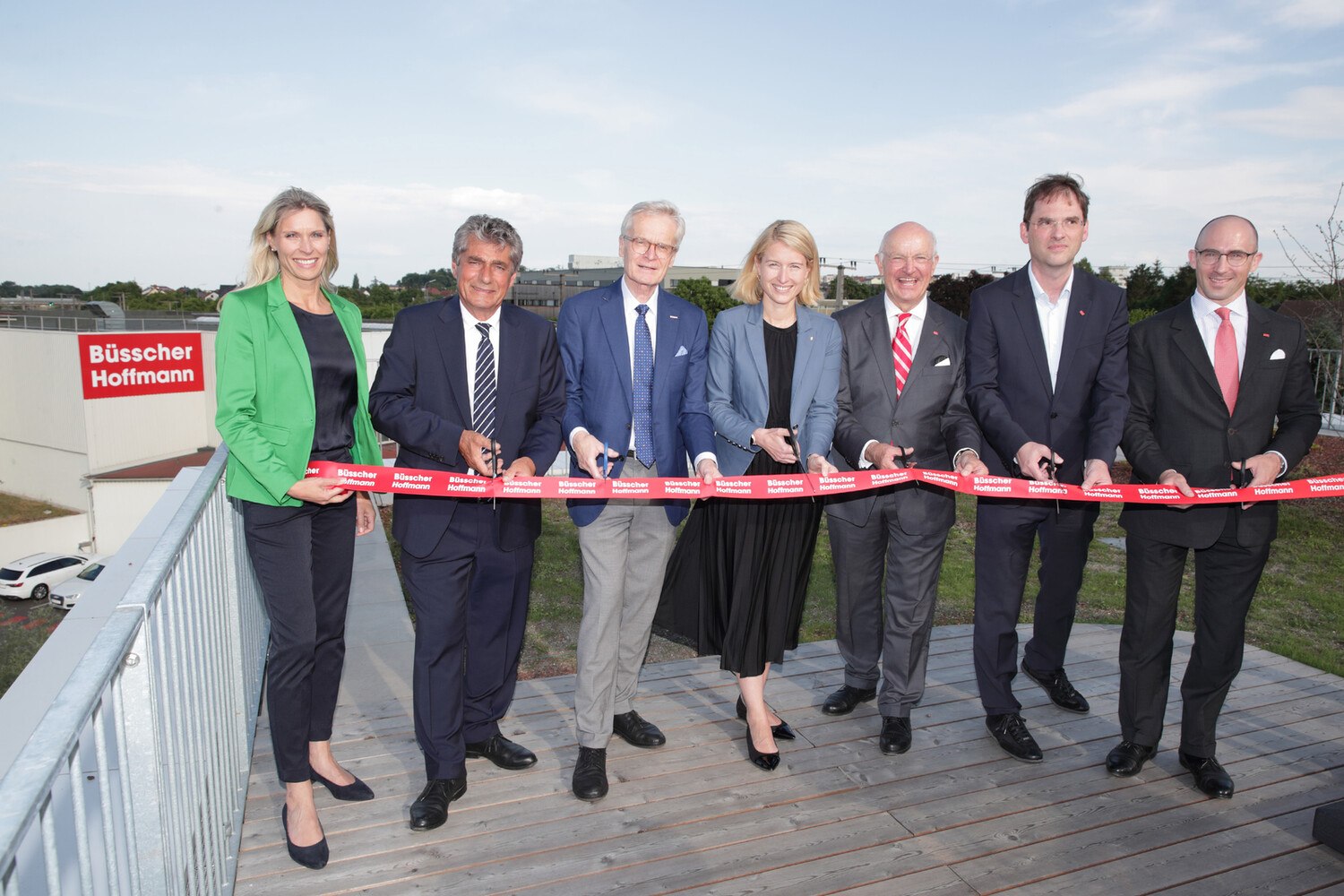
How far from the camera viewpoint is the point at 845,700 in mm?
4008

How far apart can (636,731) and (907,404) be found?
1.81 metres

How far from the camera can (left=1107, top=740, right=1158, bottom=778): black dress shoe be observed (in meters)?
3.46

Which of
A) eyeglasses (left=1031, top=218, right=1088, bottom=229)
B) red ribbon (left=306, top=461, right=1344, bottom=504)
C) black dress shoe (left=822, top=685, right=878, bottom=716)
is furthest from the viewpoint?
black dress shoe (left=822, top=685, right=878, bottom=716)

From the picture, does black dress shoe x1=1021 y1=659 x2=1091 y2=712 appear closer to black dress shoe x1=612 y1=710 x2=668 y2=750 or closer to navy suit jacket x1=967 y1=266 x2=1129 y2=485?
navy suit jacket x1=967 y1=266 x2=1129 y2=485

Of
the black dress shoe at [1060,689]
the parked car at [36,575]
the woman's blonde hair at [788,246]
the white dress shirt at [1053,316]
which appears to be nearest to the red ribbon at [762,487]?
the white dress shirt at [1053,316]

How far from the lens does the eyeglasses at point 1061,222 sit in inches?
141

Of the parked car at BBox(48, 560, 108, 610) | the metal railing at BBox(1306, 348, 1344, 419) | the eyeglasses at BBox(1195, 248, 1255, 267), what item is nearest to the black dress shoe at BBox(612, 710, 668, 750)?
the eyeglasses at BBox(1195, 248, 1255, 267)

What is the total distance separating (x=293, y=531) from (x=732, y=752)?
6.38ft

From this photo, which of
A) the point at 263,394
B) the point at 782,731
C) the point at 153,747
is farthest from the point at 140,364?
the point at 153,747

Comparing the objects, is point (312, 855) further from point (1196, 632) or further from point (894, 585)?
point (1196, 632)

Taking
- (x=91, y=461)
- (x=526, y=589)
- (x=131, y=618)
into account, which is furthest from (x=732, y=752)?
(x=91, y=461)

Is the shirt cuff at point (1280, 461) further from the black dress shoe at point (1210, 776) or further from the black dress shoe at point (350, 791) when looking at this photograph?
the black dress shoe at point (350, 791)

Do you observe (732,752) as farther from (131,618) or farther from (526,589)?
(131,618)

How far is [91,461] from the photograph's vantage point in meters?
41.2
